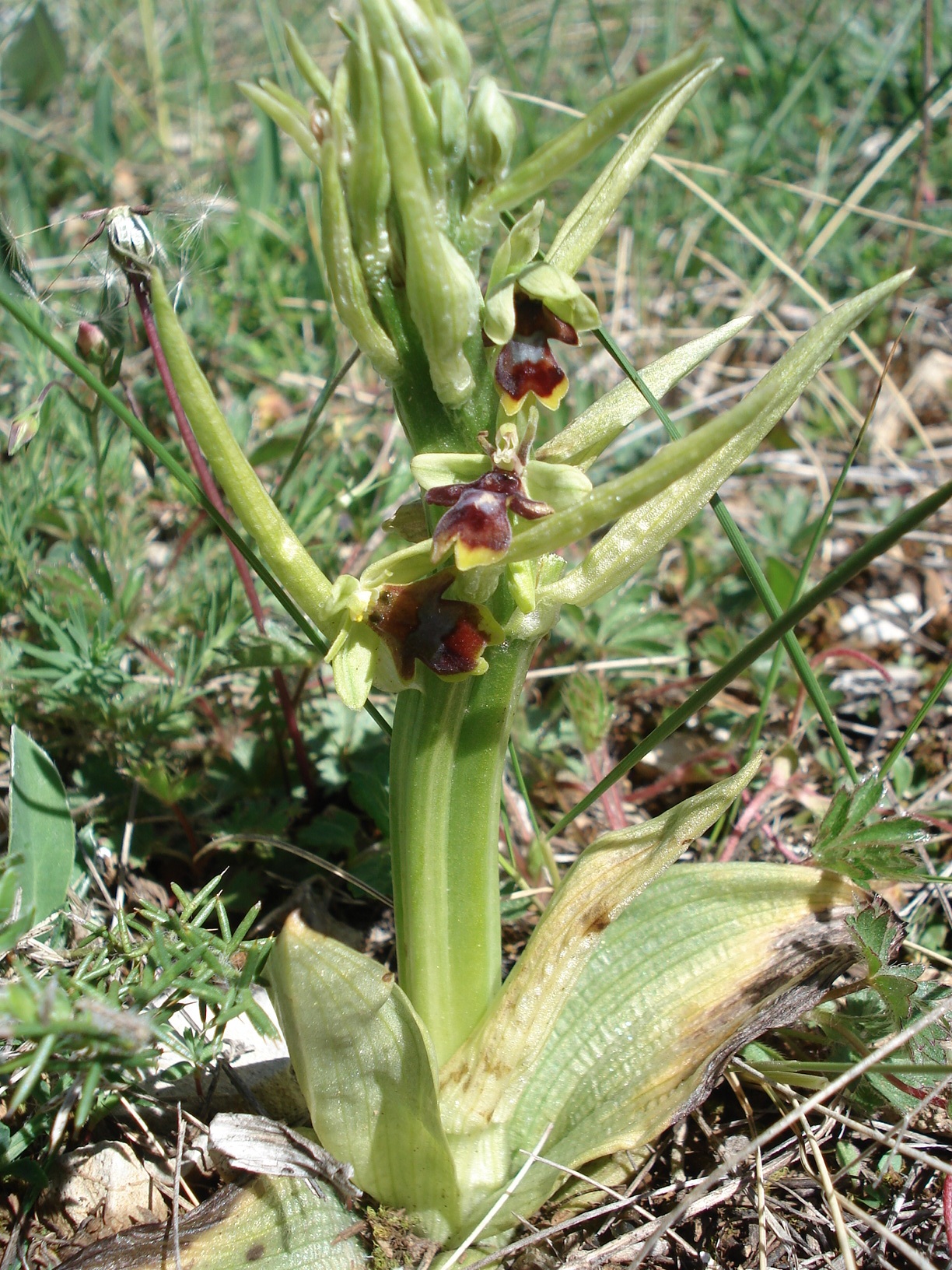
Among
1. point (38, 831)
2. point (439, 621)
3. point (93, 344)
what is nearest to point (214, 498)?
point (93, 344)

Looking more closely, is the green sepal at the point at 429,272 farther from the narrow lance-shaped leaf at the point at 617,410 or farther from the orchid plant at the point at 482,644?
the narrow lance-shaped leaf at the point at 617,410

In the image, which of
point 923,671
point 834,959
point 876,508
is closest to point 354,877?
point 834,959

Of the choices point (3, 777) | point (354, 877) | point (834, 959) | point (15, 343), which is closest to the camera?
point (834, 959)

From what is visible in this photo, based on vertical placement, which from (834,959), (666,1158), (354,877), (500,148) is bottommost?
(666,1158)

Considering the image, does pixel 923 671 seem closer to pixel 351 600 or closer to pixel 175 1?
pixel 351 600

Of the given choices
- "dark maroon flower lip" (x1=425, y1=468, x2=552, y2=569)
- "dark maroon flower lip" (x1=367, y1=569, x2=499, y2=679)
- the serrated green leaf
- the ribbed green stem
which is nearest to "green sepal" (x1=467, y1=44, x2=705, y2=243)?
"dark maroon flower lip" (x1=425, y1=468, x2=552, y2=569)

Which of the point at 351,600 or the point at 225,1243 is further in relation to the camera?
the point at 225,1243

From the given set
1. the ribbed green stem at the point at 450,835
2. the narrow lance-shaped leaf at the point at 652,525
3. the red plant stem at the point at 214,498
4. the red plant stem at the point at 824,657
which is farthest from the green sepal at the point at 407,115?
the red plant stem at the point at 824,657
